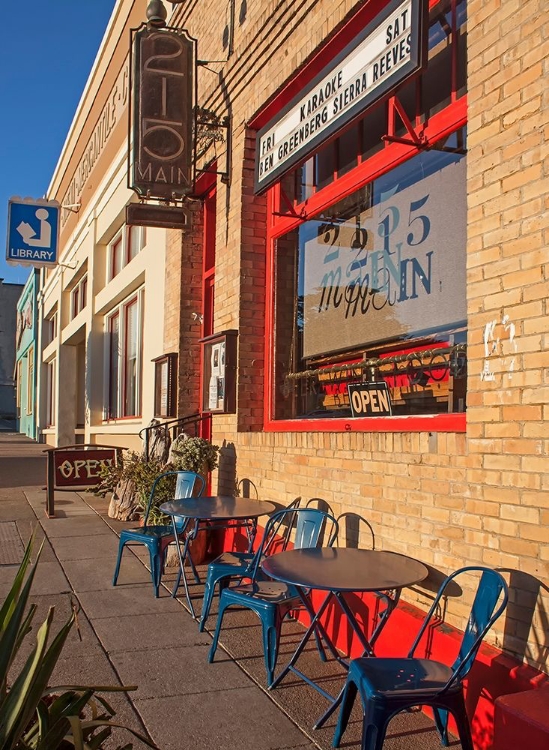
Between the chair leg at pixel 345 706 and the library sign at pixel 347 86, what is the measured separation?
3453mm

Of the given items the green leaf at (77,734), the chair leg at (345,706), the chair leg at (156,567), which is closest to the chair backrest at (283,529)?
the chair leg at (156,567)

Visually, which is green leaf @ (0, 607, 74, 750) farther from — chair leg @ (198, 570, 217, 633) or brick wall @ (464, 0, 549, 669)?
chair leg @ (198, 570, 217, 633)

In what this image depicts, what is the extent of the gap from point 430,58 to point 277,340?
9.22 ft

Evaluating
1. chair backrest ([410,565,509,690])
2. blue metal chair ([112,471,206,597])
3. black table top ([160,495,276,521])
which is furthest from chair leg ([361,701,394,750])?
blue metal chair ([112,471,206,597])

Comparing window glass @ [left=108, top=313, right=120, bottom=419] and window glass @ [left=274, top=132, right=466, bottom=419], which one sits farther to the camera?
window glass @ [left=108, top=313, right=120, bottom=419]

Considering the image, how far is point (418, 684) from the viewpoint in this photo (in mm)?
2932

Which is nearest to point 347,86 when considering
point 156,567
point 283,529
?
point 283,529

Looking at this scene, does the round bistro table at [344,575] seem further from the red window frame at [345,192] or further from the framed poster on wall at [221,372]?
the framed poster on wall at [221,372]

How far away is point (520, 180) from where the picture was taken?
3520mm

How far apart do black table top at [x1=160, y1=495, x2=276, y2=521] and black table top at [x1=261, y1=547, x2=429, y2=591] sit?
1.16 metres

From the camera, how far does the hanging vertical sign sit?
25.0 ft

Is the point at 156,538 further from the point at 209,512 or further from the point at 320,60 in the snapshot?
the point at 320,60

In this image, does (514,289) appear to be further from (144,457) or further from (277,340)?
(144,457)

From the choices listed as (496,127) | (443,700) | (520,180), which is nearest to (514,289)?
(520,180)
